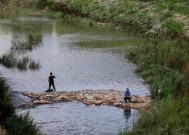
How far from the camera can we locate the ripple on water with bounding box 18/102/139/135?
80.0 ft

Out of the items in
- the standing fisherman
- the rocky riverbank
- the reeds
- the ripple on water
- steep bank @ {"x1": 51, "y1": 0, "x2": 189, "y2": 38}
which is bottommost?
the ripple on water

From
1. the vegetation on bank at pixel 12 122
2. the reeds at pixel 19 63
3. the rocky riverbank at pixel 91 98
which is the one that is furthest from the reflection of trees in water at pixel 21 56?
the vegetation on bank at pixel 12 122

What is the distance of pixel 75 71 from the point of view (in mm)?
37656

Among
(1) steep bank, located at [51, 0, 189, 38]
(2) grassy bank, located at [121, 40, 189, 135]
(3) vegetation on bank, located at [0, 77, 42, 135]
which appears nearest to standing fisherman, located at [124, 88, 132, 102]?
(2) grassy bank, located at [121, 40, 189, 135]

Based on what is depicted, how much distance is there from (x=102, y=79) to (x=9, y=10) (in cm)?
4386

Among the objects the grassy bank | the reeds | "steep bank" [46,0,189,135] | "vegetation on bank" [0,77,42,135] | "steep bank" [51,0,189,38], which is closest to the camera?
"vegetation on bank" [0,77,42,135]

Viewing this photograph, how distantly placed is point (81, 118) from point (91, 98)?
3.60m

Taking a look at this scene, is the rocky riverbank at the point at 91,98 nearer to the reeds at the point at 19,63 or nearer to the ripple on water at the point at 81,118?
the ripple on water at the point at 81,118

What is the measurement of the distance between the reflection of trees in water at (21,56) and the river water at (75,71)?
1.76ft

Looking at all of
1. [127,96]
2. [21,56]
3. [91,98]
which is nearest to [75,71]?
[21,56]

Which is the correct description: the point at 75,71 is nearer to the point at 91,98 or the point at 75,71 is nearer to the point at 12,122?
the point at 91,98

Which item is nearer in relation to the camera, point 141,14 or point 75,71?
point 75,71

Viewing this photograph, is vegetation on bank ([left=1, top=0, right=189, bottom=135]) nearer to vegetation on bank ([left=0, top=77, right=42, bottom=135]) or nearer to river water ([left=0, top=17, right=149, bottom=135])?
river water ([left=0, top=17, right=149, bottom=135])

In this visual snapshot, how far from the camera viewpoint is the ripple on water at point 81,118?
2438cm
